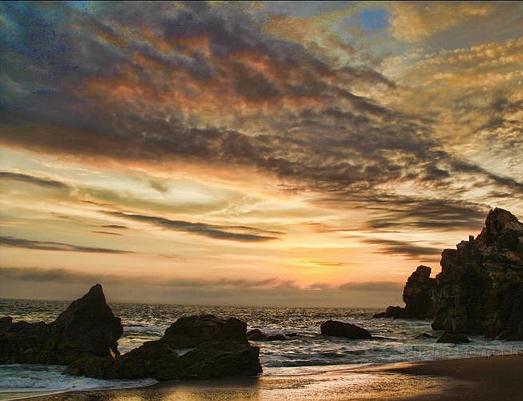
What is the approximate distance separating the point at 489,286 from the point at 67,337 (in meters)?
54.0

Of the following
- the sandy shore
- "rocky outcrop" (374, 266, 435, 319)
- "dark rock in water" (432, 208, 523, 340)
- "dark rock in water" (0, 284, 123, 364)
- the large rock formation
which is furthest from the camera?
"rocky outcrop" (374, 266, 435, 319)

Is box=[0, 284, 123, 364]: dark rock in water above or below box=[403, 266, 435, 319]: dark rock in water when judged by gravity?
below

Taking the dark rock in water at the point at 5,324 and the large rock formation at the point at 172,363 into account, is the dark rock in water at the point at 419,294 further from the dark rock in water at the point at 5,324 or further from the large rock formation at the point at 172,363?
the dark rock in water at the point at 5,324

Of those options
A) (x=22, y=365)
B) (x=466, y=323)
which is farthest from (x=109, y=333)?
(x=466, y=323)

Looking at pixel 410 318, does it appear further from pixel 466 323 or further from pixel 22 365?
pixel 22 365

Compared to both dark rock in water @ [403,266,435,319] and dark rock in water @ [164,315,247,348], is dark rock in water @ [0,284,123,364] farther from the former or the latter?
dark rock in water @ [403,266,435,319]

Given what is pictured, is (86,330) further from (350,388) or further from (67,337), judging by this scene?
(350,388)

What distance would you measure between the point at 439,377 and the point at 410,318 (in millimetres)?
106264

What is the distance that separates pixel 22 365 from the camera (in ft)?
85.2

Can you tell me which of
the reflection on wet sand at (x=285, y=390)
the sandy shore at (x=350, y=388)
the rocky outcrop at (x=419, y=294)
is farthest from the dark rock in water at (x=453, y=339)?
the rocky outcrop at (x=419, y=294)

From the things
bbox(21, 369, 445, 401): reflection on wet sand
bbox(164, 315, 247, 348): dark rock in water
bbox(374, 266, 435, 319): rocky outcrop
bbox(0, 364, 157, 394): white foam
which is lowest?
bbox(0, 364, 157, 394): white foam

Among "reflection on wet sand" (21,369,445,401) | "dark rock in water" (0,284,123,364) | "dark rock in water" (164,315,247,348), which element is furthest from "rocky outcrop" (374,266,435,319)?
"dark rock in water" (0,284,123,364)

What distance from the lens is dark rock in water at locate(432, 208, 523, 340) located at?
5678 cm

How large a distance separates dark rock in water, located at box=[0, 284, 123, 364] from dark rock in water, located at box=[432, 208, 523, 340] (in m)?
45.3
